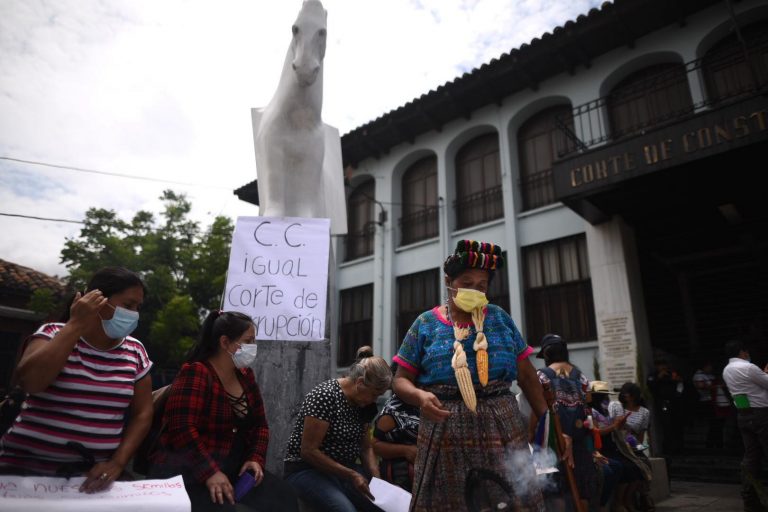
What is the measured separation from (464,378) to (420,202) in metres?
12.2

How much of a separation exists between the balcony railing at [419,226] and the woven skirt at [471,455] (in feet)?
37.5

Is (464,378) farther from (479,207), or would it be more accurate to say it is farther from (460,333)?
(479,207)

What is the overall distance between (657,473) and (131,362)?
658cm

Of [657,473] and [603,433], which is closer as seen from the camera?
[603,433]

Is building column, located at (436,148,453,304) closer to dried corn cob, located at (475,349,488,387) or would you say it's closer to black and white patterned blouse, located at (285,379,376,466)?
black and white patterned blouse, located at (285,379,376,466)

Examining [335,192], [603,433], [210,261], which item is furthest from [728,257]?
[210,261]

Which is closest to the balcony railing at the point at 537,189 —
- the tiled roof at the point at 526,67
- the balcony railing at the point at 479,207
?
the balcony railing at the point at 479,207

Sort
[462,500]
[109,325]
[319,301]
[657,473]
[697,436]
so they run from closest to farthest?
[462,500]
[109,325]
[319,301]
[657,473]
[697,436]

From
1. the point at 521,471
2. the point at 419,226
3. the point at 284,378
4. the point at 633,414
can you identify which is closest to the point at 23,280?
the point at 419,226

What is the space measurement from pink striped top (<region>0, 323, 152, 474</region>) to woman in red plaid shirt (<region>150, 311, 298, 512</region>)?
0.23 meters

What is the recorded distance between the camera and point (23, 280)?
51.0 feet

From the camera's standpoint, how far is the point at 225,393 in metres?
2.46

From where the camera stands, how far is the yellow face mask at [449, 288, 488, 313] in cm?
204

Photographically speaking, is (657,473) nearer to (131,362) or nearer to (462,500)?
(462,500)
